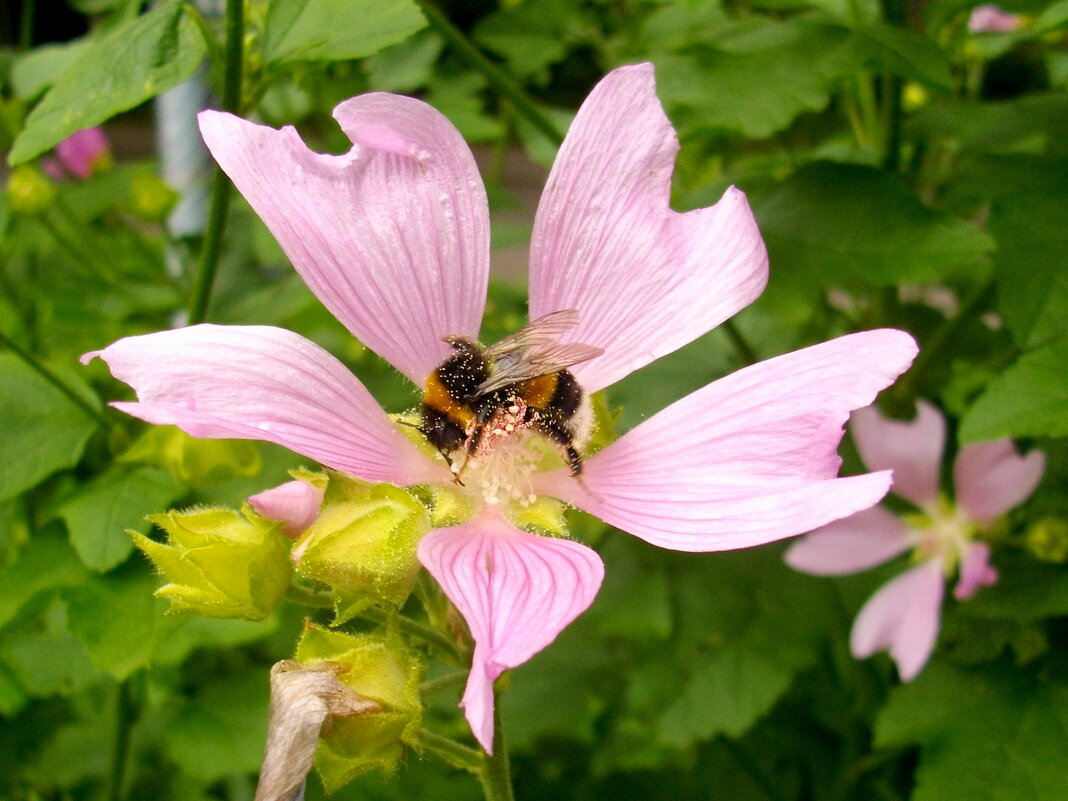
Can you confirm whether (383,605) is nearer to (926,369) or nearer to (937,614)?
(937,614)

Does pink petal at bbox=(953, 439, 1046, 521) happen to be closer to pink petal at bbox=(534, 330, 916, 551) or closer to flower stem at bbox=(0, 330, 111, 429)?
pink petal at bbox=(534, 330, 916, 551)

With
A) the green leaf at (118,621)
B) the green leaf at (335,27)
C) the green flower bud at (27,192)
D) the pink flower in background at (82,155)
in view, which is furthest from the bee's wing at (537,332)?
the pink flower in background at (82,155)

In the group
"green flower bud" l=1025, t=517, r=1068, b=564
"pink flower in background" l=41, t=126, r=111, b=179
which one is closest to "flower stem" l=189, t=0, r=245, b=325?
"green flower bud" l=1025, t=517, r=1068, b=564

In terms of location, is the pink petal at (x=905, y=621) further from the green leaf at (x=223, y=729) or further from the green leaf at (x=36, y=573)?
the green leaf at (x=36, y=573)

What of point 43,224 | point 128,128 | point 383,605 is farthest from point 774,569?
point 128,128

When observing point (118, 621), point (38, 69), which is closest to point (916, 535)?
point (118, 621)
